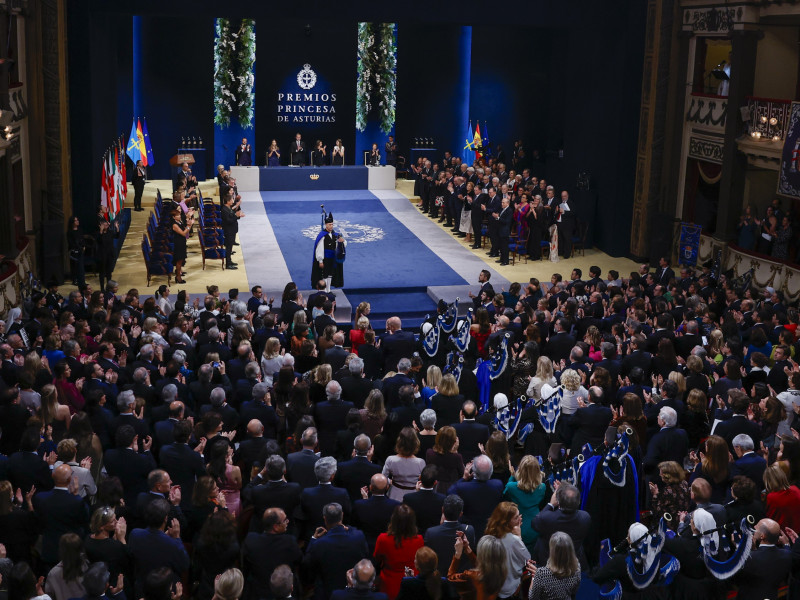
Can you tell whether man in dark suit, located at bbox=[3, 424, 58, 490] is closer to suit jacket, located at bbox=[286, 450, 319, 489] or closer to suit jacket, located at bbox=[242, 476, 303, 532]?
suit jacket, located at bbox=[242, 476, 303, 532]

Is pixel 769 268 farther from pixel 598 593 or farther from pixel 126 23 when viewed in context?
pixel 126 23

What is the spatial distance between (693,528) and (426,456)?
224 centimetres

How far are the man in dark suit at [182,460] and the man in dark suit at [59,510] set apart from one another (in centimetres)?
81

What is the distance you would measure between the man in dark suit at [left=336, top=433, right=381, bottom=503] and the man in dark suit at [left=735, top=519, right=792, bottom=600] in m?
2.90

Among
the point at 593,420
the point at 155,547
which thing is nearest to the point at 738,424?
the point at 593,420

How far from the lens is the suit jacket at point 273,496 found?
730 centimetres

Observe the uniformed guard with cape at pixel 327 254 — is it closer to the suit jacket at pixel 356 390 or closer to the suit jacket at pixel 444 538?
the suit jacket at pixel 356 390

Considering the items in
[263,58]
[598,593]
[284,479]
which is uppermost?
[263,58]

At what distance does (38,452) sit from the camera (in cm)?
819

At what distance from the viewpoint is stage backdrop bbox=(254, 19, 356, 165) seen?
31375mm

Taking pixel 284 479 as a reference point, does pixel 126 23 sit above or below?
above

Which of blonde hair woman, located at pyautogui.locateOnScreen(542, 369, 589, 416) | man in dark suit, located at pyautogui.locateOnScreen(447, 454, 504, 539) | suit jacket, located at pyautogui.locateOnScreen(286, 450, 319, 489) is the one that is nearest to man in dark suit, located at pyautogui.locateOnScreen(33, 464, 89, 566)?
suit jacket, located at pyautogui.locateOnScreen(286, 450, 319, 489)

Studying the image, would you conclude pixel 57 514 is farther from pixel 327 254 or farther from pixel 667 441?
pixel 327 254

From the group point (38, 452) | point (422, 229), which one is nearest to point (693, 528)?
point (38, 452)
